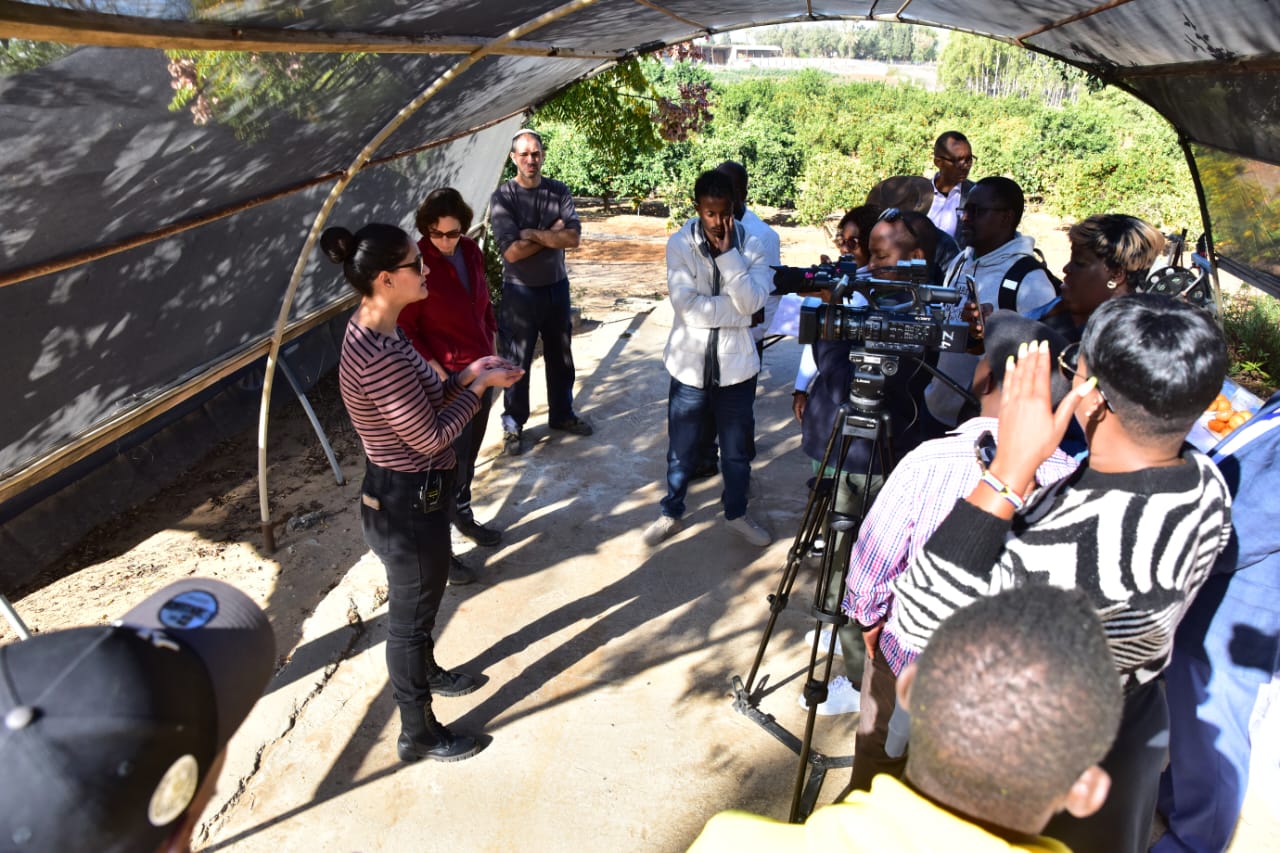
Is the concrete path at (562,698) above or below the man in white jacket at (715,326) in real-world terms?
below

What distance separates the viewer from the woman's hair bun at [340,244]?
2486 mm

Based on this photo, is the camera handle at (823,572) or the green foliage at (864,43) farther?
the green foliage at (864,43)

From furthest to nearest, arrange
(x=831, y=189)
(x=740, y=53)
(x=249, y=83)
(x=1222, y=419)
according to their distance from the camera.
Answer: (x=740, y=53), (x=831, y=189), (x=1222, y=419), (x=249, y=83)

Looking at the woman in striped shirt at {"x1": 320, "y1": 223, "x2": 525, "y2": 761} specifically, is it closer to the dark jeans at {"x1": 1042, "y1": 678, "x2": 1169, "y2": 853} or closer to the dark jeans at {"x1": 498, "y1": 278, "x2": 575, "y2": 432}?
the dark jeans at {"x1": 1042, "y1": 678, "x2": 1169, "y2": 853}

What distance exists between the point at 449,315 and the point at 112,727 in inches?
112

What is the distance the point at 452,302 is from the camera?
3566mm

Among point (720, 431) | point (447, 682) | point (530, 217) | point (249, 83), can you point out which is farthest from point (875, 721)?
point (530, 217)

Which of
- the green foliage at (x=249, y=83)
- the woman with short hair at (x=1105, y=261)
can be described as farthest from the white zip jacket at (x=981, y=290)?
the green foliage at (x=249, y=83)

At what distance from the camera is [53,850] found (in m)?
0.84

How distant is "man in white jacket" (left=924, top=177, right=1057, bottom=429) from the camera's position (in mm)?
3506

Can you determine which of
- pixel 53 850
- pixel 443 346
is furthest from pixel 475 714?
pixel 53 850

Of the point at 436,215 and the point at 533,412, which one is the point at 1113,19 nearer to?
the point at 436,215

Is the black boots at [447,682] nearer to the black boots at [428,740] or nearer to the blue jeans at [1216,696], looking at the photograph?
the black boots at [428,740]

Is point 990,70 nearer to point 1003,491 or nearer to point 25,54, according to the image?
point 1003,491
